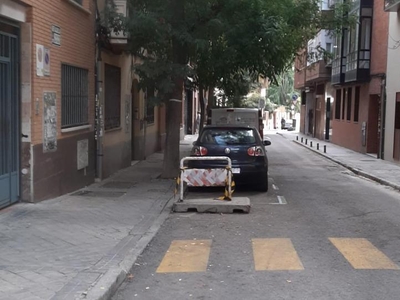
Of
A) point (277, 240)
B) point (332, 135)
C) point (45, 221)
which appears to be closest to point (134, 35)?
point (45, 221)

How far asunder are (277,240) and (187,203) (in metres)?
2.74

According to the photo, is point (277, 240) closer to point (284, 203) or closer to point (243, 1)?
point (284, 203)

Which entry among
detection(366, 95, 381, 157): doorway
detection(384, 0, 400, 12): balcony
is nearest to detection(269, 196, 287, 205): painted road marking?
detection(384, 0, 400, 12): balcony

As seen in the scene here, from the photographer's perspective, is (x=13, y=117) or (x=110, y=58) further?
(x=110, y=58)

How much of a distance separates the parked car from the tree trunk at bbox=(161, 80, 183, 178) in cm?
188

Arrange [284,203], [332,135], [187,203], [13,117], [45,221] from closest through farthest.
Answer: [45,221], [13,117], [187,203], [284,203], [332,135]

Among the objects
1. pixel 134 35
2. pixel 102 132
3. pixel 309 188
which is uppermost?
pixel 134 35

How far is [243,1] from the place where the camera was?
44.6 ft

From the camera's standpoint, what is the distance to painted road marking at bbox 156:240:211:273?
22.5 feet

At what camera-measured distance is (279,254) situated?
24.4ft

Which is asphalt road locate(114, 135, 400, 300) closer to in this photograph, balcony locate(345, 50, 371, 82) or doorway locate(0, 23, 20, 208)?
doorway locate(0, 23, 20, 208)

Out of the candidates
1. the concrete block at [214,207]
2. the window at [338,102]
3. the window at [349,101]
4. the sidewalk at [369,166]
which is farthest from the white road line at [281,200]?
the window at [338,102]

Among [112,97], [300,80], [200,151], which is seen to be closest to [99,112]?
[112,97]

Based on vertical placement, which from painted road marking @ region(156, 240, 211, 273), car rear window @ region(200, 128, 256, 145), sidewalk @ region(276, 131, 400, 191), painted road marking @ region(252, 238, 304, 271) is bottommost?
sidewalk @ region(276, 131, 400, 191)
